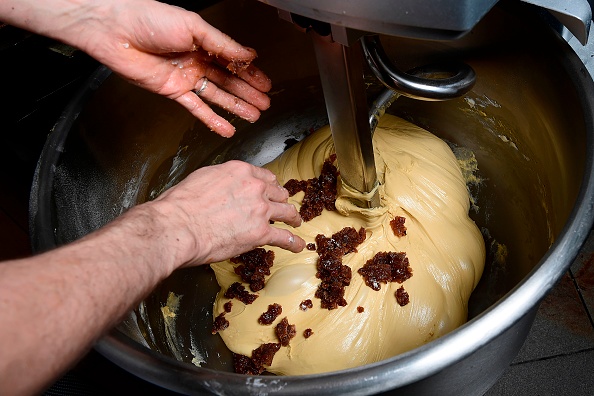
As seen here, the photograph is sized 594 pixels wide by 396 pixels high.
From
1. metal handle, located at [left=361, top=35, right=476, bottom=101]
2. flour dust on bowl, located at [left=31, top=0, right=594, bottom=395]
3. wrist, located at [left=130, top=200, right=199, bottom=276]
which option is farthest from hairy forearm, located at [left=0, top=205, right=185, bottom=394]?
metal handle, located at [left=361, top=35, right=476, bottom=101]

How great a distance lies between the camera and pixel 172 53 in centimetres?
94

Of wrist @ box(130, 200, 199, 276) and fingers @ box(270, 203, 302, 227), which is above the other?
wrist @ box(130, 200, 199, 276)

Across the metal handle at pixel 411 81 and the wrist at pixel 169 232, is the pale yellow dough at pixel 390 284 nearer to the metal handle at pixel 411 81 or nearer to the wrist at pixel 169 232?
the metal handle at pixel 411 81

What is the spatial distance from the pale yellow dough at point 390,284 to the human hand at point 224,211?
25 cm

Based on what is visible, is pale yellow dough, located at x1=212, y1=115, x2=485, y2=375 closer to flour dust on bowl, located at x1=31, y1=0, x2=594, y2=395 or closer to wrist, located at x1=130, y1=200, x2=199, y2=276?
flour dust on bowl, located at x1=31, y1=0, x2=594, y2=395

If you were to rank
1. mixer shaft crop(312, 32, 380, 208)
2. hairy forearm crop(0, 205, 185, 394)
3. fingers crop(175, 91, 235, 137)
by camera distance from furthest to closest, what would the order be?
fingers crop(175, 91, 235, 137)
mixer shaft crop(312, 32, 380, 208)
hairy forearm crop(0, 205, 185, 394)

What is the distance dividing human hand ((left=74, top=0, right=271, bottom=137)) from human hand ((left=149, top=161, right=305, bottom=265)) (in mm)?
195

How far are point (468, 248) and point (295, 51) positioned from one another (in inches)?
23.5

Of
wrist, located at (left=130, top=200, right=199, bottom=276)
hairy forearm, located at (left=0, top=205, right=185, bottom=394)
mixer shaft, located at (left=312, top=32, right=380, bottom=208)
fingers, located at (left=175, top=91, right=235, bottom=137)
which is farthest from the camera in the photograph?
fingers, located at (left=175, top=91, right=235, bottom=137)

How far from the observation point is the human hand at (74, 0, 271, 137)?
34.1 inches

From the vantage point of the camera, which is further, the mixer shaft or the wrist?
the mixer shaft

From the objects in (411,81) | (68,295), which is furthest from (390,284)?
(68,295)

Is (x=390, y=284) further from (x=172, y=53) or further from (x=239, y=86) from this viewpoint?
(x=172, y=53)

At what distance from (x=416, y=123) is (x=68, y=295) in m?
1.04
